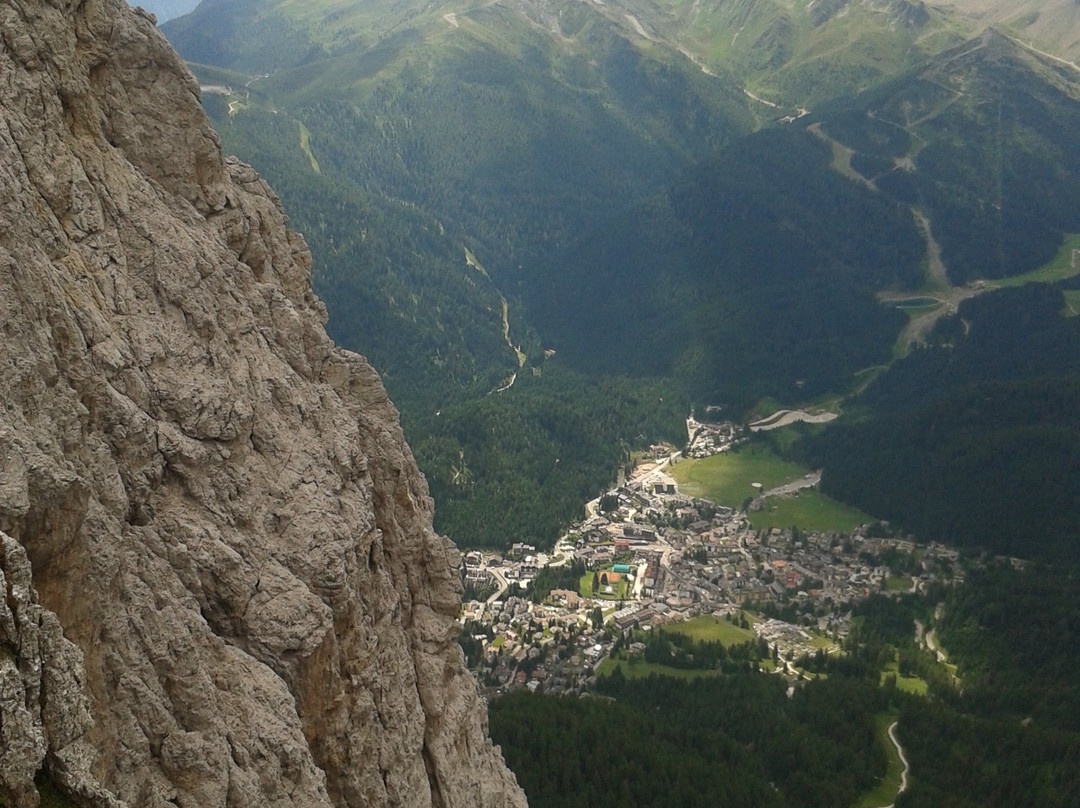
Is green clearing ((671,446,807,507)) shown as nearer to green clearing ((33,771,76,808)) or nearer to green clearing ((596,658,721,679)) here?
green clearing ((596,658,721,679))

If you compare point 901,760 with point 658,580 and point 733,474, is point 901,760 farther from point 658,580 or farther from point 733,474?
point 733,474

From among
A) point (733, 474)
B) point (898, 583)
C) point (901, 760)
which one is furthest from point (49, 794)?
point (733, 474)

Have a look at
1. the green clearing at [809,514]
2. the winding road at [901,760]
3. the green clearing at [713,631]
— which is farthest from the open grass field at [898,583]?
the winding road at [901,760]

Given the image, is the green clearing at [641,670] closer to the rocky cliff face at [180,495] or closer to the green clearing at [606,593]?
the green clearing at [606,593]

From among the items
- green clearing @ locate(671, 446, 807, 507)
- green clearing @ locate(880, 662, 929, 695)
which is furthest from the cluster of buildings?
green clearing @ locate(880, 662, 929, 695)

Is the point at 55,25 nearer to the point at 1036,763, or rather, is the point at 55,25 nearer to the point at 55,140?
the point at 55,140

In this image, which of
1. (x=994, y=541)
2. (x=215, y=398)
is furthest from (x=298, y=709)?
(x=994, y=541)
